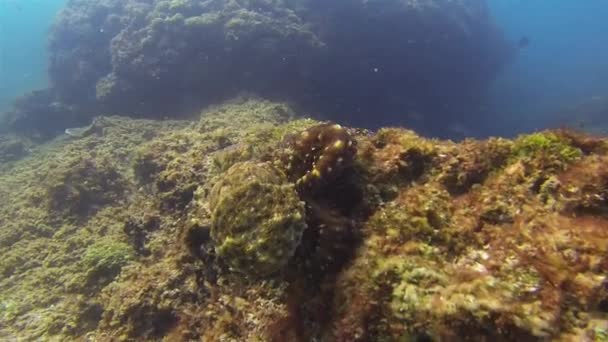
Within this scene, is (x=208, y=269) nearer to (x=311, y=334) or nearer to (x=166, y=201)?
(x=311, y=334)

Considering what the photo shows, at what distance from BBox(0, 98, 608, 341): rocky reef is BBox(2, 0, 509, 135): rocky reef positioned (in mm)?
11405

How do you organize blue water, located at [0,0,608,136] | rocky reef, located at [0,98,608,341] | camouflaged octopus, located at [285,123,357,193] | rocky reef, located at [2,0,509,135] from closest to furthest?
rocky reef, located at [0,98,608,341]
camouflaged octopus, located at [285,123,357,193]
rocky reef, located at [2,0,509,135]
blue water, located at [0,0,608,136]

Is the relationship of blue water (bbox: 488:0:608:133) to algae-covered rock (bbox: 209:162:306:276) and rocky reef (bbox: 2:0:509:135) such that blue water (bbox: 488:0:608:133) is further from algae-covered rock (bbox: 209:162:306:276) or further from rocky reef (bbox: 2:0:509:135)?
algae-covered rock (bbox: 209:162:306:276)

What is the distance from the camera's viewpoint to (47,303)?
20.3ft


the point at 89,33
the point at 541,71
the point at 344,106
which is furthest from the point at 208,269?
the point at 541,71

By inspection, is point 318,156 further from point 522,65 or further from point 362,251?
point 522,65

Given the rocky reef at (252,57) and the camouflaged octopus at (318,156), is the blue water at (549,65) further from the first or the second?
the camouflaged octopus at (318,156)

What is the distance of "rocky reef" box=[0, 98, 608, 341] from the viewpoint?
2336mm

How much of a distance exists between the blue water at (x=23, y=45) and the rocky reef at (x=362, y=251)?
103 ft

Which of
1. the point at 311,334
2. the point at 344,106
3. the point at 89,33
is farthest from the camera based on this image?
the point at 89,33

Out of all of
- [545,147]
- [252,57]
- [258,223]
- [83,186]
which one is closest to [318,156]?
[258,223]

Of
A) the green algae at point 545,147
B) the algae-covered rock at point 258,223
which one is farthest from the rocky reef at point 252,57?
the green algae at point 545,147

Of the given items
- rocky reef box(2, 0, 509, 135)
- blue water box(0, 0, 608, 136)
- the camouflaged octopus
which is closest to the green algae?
the camouflaged octopus

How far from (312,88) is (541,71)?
5674cm
